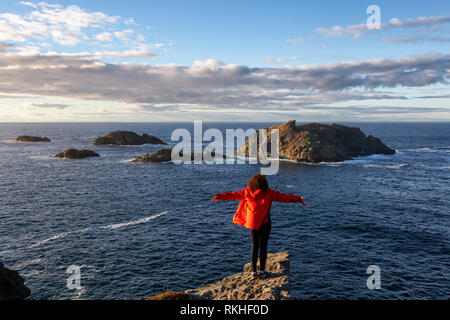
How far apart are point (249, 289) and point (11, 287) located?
21244 millimetres

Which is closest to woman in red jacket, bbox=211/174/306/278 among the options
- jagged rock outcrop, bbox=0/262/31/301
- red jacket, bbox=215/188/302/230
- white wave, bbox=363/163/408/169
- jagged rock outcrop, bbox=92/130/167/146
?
red jacket, bbox=215/188/302/230

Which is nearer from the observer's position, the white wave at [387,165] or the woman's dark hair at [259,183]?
the woman's dark hair at [259,183]

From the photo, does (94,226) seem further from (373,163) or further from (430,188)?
(373,163)

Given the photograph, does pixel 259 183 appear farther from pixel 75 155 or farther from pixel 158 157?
pixel 75 155

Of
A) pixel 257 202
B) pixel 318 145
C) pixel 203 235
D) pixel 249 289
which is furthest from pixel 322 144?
pixel 257 202

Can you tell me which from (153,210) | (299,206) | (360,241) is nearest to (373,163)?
(299,206)

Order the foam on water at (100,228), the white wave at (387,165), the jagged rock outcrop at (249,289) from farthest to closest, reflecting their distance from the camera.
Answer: the white wave at (387,165) → the foam on water at (100,228) → the jagged rock outcrop at (249,289)

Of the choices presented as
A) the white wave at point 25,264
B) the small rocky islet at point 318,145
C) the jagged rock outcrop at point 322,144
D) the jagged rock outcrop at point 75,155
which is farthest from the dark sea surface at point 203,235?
the jagged rock outcrop at point 75,155

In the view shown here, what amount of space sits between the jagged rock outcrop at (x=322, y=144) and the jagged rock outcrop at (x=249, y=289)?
88328mm

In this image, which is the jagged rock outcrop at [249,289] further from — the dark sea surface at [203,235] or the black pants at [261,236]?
the dark sea surface at [203,235]

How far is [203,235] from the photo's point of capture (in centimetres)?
3675

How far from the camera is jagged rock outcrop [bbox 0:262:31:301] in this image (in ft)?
73.0

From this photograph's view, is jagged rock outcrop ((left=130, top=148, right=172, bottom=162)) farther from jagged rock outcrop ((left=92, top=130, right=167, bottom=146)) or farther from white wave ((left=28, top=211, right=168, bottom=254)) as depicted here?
jagged rock outcrop ((left=92, top=130, right=167, bottom=146))

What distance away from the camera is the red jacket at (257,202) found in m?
10.6
